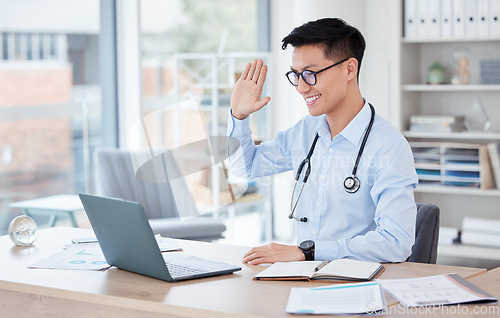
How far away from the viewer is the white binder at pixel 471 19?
383 cm

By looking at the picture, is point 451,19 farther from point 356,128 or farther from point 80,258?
point 80,258

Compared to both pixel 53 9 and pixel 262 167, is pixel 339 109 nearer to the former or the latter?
pixel 262 167

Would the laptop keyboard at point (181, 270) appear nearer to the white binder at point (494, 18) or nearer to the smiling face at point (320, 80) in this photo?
the smiling face at point (320, 80)

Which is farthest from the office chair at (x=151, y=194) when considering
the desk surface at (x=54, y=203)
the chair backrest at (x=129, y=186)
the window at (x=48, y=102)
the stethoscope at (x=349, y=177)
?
the stethoscope at (x=349, y=177)

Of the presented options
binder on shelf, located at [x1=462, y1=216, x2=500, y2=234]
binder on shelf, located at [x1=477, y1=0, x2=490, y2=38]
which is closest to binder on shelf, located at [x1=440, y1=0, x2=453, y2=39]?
binder on shelf, located at [x1=477, y1=0, x2=490, y2=38]

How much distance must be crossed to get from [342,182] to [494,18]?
86.5 inches

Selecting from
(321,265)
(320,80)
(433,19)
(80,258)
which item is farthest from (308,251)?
(433,19)

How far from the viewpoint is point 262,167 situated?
2.46 metres

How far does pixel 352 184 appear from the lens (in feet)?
6.73

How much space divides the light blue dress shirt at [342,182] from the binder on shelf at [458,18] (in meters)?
1.89

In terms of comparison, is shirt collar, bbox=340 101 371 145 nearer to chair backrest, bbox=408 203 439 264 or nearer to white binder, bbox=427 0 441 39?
chair backrest, bbox=408 203 439 264

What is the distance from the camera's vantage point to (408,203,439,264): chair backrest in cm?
214

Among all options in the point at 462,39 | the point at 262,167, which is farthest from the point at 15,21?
the point at 462,39

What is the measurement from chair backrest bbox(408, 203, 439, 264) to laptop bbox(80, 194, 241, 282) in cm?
67
